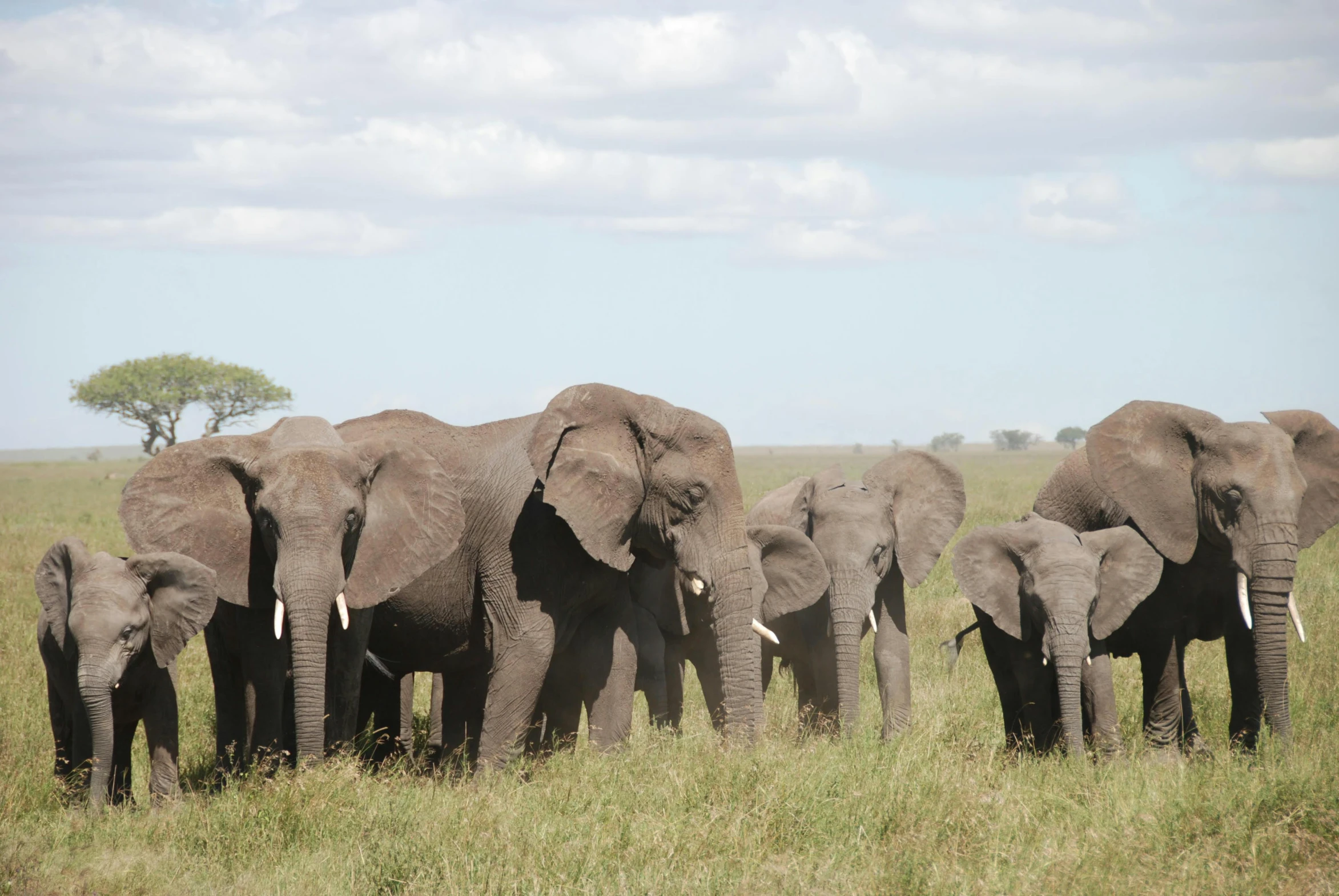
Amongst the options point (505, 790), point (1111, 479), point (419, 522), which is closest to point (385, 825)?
point (505, 790)

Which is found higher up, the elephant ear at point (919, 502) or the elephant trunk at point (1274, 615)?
the elephant ear at point (919, 502)

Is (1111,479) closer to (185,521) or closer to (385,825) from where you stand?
(385,825)

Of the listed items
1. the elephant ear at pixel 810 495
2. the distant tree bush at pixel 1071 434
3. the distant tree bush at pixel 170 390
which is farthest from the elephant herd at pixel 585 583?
the distant tree bush at pixel 1071 434

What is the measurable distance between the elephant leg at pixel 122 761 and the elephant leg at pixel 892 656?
4596mm

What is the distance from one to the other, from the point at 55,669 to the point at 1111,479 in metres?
6.35

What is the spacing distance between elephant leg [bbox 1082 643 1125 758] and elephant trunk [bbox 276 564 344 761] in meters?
4.28

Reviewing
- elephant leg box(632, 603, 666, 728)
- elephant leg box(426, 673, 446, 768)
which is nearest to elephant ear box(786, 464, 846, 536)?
elephant leg box(632, 603, 666, 728)

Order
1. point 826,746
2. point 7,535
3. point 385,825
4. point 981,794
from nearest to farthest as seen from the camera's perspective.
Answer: point 385,825, point 981,794, point 826,746, point 7,535

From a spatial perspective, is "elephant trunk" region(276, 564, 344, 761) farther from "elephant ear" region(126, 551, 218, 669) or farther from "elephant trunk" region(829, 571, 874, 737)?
"elephant trunk" region(829, 571, 874, 737)

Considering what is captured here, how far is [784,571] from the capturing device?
8.96 m

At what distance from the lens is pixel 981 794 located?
7039 mm

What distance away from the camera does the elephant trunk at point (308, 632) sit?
21.6 ft

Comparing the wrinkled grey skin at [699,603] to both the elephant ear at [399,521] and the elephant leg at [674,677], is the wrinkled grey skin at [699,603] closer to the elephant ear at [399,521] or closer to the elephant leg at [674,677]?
the elephant leg at [674,677]

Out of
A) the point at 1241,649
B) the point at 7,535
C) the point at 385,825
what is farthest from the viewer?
the point at 7,535
